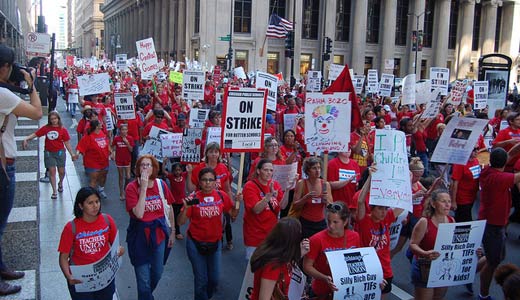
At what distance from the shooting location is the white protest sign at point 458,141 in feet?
Result: 21.4

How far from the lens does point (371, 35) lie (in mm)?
59500

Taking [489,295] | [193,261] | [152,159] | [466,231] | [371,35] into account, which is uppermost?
[371,35]

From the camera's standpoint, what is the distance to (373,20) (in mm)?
58938

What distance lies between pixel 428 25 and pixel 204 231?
62.1m

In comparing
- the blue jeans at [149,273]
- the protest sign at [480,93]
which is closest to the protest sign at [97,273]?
the blue jeans at [149,273]

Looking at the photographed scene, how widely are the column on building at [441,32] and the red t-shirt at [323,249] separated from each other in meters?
60.5

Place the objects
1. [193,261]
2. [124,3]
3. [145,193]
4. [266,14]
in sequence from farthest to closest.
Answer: [124,3] → [266,14] → [193,261] → [145,193]

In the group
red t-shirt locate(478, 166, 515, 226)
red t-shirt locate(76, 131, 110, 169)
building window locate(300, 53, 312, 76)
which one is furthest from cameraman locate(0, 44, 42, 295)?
building window locate(300, 53, 312, 76)

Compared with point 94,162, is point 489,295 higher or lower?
lower

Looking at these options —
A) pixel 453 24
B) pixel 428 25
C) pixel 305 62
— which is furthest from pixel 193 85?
pixel 453 24

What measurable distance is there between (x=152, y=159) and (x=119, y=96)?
24.4ft

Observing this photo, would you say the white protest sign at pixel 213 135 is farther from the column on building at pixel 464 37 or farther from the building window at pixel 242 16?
the column on building at pixel 464 37

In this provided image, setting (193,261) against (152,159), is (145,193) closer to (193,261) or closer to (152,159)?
(152,159)

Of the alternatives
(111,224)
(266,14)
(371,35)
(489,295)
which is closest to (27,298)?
(111,224)
